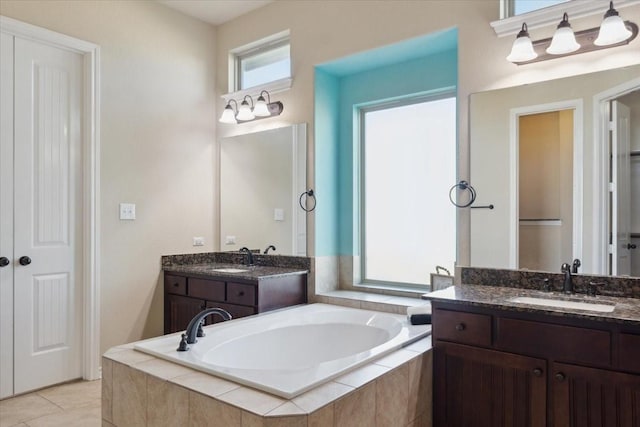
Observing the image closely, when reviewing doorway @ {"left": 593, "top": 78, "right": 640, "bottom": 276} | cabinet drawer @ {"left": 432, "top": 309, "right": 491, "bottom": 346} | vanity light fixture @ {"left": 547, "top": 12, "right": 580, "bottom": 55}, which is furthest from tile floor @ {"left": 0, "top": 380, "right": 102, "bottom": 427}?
vanity light fixture @ {"left": 547, "top": 12, "right": 580, "bottom": 55}

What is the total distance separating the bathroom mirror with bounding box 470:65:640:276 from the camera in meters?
2.19

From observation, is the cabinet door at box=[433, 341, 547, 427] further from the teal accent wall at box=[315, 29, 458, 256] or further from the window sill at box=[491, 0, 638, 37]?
the window sill at box=[491, 0, 638, 37]

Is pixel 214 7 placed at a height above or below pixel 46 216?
above

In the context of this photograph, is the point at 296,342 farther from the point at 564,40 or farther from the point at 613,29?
the point at 613,29

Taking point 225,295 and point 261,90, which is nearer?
point 225,295

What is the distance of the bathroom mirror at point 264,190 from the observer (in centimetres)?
353

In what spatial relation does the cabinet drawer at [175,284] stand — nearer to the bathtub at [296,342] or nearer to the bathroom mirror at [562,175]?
the bathtub at [296,342]

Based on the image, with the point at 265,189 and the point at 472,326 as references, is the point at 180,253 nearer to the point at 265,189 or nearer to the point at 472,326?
the point at 265,189

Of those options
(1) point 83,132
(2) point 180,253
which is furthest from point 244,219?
(1) point 83,132

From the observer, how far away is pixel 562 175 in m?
2.37

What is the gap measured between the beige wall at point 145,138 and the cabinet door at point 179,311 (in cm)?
8

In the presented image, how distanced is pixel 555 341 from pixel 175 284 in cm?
276

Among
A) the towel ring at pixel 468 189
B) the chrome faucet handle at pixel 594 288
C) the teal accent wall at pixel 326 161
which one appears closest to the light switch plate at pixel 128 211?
the teal accent wall at pixel 326 161

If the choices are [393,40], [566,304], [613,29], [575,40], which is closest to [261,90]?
[393,40]
